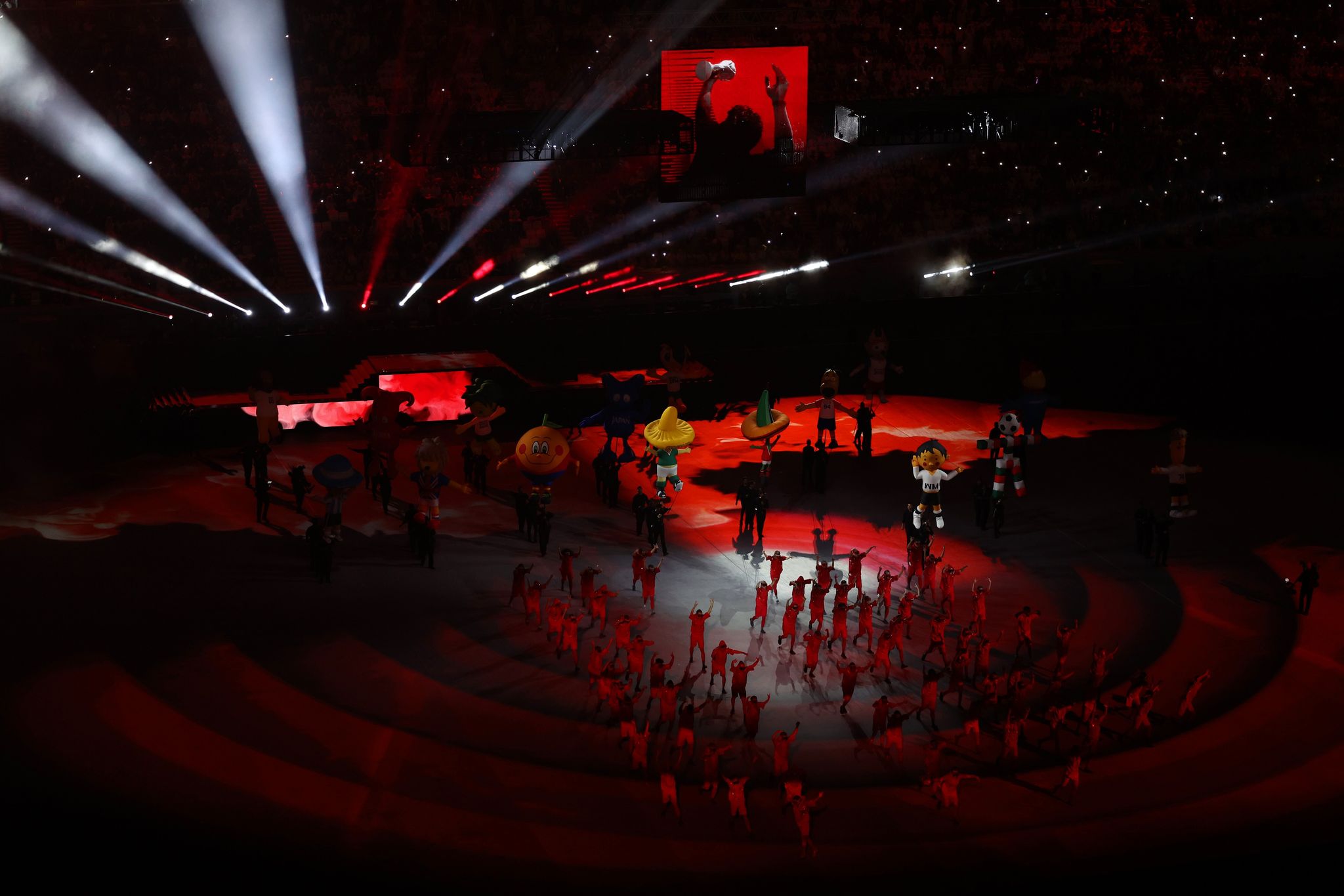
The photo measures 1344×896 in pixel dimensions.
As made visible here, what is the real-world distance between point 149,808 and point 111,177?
85.9 ft

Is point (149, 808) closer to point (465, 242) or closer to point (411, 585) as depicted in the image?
point (411, 585)

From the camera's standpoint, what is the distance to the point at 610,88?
3750cm

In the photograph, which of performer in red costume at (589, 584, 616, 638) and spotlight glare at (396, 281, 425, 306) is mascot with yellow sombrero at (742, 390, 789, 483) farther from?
spotlight glare at (396, 281, 425, 306)

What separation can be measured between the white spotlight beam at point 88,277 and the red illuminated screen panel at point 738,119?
45.4 ft

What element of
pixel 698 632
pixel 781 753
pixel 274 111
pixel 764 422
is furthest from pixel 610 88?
pixel 781 753

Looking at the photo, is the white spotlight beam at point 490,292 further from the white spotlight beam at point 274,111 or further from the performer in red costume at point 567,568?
the performer in red costume at point 567,568

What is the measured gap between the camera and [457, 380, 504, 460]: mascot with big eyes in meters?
24.3

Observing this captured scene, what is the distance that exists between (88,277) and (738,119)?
60.1 ft

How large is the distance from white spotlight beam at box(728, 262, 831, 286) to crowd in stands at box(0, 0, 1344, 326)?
0.39 m

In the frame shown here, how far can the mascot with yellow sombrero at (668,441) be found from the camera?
2352cm

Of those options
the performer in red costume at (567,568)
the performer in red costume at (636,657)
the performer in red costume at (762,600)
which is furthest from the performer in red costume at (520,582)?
the performer in red costume at (762,600)

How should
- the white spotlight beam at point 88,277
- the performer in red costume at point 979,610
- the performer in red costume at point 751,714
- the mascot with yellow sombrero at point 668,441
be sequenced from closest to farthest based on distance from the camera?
the performer in red costume at point 751,714 < the performer in red costume at point 979,610 < the mascot with yellow sombrero at point 668,441 < the white spotlight beam at point 88,277

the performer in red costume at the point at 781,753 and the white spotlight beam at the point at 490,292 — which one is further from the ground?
the white spotlight beam at the point at 490,292

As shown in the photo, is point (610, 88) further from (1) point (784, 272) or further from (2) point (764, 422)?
(2) point (764, 422)
